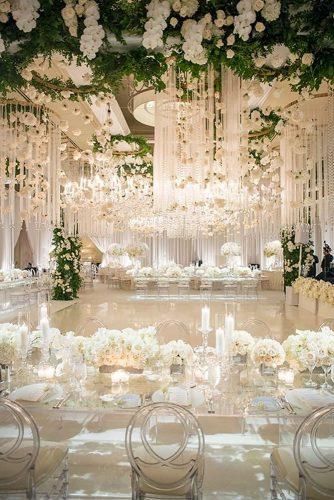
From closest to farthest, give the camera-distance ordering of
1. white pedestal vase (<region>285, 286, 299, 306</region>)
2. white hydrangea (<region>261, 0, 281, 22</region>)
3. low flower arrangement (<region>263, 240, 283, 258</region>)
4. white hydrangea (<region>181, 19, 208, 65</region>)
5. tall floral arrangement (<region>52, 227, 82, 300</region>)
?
white hydrangea (<region>261, 0, 281, 22</region>) → white hydrangea (<region>181, 19, 208, 65</region>) → white pedestal vase (<region>285, 286, 299, 306</region>) → tall floral arrangement (<region>52, 227, 82, 300</region>) → low flower arrangement (<region>263, 240, 283, 258</region>)

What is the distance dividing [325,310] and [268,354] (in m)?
6.64

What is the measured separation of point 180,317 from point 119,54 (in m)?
7.74

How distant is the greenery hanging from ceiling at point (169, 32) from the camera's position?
2.56 m

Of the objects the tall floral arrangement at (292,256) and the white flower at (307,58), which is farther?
the tall floral arrangement at (292,256)

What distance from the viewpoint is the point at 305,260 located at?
11883 millimetres

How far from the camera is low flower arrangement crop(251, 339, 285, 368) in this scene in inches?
140

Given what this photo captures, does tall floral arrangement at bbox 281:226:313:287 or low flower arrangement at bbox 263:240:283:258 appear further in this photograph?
low flower arrangement at bbox 263:240:283:258


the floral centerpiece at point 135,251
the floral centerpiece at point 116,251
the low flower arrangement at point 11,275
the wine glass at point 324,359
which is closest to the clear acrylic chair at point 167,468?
the wine glass at point 324,359

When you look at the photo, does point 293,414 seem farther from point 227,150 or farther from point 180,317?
point 180,317

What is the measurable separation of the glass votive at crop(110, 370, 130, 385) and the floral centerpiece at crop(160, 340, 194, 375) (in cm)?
34

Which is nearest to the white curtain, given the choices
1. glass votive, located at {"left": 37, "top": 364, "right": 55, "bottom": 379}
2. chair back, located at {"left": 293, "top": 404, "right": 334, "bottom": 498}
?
glass votive, located at {"left": 37, "top": 364, "right": 55, "bottom": 379}

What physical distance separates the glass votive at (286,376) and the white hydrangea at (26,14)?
3113 mm

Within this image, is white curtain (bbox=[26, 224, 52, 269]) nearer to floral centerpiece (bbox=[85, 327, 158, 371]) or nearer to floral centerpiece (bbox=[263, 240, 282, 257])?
floral centerpiece (bbox=[263, 240, 282, 257])

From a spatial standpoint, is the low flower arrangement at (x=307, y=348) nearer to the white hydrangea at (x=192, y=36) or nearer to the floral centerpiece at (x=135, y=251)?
the white hydrangea at (x=192, y=36)
